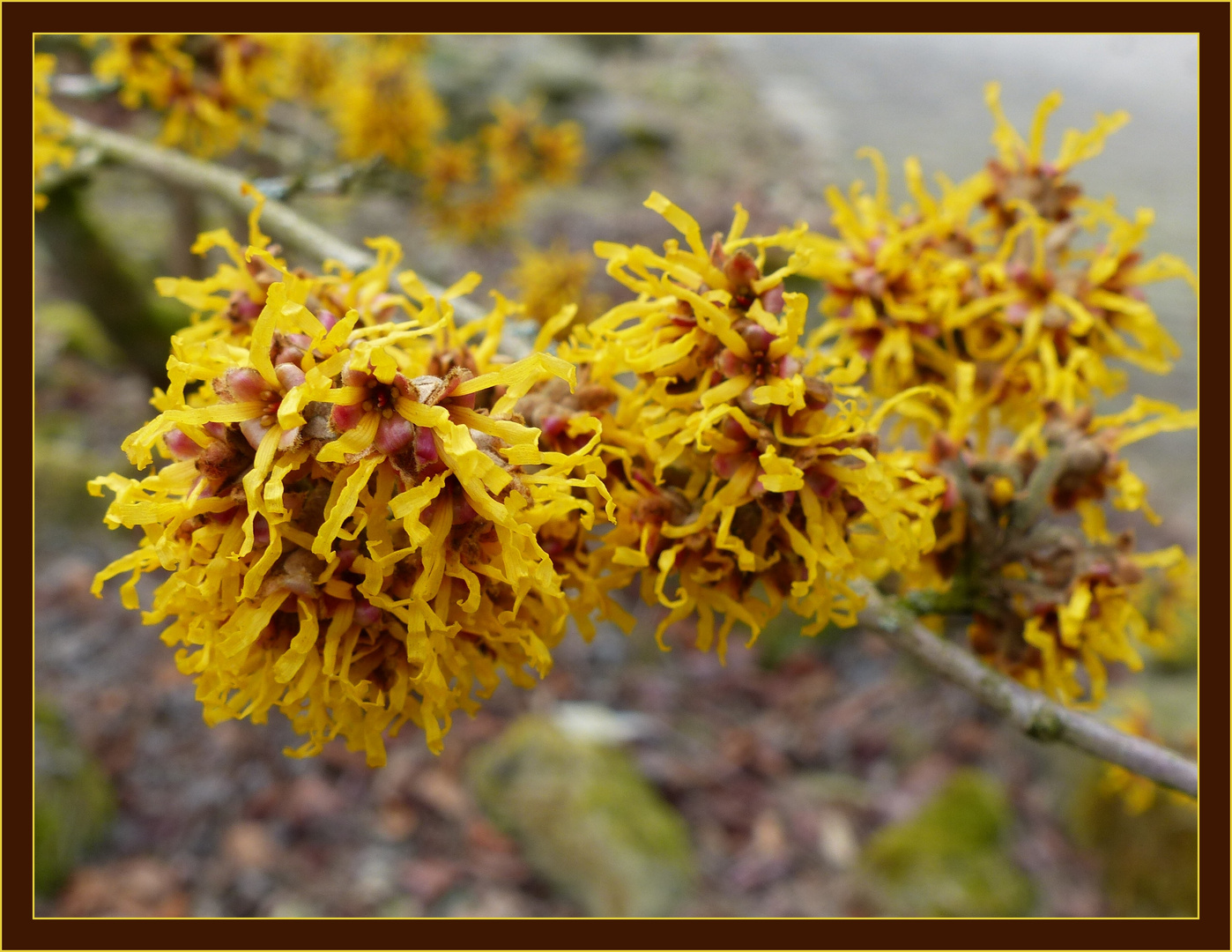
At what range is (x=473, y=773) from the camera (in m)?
4.74

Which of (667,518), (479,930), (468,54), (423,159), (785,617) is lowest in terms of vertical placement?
(785,617)

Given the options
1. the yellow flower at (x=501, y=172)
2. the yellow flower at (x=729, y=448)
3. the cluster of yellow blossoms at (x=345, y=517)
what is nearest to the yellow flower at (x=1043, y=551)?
the yellow flower at (x=729, y=448)

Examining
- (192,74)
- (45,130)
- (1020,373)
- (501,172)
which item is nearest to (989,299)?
(1020,373)

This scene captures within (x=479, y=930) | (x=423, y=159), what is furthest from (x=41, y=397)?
(x=479, y=930)

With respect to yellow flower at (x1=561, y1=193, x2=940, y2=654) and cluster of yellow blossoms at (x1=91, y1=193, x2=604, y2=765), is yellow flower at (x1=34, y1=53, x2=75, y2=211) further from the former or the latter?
yellow flower at (x1=561, y1=193, x2=940, y2=654)

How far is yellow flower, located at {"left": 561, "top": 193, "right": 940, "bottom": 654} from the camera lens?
1.45m

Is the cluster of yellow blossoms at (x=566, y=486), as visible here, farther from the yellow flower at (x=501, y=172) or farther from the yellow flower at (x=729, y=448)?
the yellow flower at (x=501, y=172)

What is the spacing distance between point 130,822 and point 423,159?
4036 mm

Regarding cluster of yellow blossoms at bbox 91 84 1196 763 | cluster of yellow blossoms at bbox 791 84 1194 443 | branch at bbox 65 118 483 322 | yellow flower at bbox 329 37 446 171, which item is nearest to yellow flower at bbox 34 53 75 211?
branch at bbox 65 118 483 322

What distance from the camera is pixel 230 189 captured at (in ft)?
8.88

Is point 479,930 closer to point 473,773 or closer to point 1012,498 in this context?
point 1012,498

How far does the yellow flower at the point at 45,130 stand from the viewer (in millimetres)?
2904

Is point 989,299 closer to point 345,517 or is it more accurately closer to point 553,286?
point 345,517

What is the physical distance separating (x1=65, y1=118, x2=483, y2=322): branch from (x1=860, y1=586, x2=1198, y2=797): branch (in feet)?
3.73
